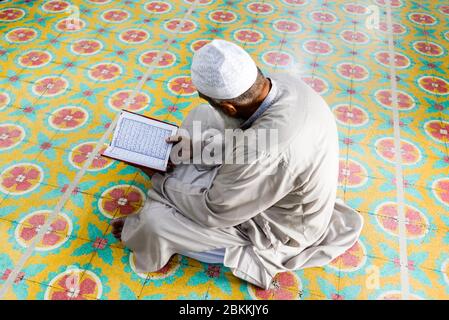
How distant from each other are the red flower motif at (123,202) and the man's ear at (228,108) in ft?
3.07

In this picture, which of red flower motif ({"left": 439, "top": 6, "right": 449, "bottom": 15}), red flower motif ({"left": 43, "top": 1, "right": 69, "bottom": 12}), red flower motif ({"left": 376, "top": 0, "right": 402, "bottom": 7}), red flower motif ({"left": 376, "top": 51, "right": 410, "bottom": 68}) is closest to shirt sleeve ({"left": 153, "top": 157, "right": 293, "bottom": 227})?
red flower motif ({"left": 376, "top": 51, "right": 410, "bottom": 68})

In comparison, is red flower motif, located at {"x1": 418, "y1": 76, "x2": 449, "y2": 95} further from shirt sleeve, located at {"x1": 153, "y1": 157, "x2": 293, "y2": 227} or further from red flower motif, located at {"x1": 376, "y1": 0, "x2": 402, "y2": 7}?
shirt sleeve, located at {"x1": 153, "y1": 157, "x2": 293, "y2": 227}

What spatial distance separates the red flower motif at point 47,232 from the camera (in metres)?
2.26

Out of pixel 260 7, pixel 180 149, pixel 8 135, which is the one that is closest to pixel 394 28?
pixel 260 7

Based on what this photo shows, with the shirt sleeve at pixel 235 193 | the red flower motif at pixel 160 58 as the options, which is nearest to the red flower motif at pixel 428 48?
the red flower motif at pixel 160 58

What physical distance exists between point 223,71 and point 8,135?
5.87 ft

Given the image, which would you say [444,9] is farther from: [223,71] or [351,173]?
[223,71]

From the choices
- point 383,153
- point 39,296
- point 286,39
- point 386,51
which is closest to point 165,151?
point 39,296

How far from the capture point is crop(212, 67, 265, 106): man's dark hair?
5.76 ft

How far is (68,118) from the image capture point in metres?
2.91

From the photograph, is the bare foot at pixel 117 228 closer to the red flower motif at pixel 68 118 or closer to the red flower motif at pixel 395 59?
the red flower motif at pixel 68 118

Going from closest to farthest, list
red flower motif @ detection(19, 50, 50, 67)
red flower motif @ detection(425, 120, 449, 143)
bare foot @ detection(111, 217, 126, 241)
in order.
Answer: bare foot @ detection(111, 217, 126, 241) → red flower motif @ detection(425, 120, 449, 143) → red flower motif @ detection(19, 50, 50, 67)

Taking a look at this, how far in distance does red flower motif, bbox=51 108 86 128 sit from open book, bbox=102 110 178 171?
77 centimetres
